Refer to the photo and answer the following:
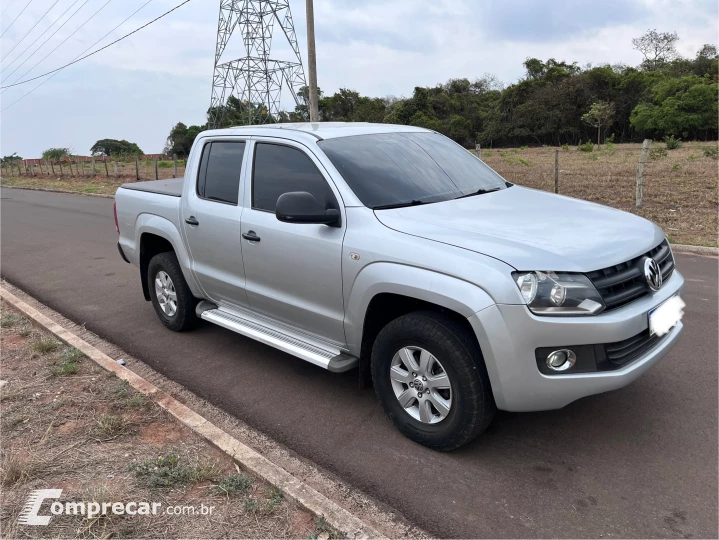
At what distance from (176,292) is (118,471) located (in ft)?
7.66

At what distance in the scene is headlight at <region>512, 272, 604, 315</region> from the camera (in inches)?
111

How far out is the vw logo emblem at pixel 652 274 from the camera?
3.17 m

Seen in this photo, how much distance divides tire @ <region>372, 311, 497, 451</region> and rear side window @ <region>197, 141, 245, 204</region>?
1853 mm

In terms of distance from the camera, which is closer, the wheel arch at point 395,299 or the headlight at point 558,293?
the headlight at point 558,293

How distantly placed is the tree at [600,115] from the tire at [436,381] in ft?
166

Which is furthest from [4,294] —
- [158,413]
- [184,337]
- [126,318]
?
[158,413]

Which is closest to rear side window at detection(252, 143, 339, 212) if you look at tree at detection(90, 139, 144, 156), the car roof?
the car roof

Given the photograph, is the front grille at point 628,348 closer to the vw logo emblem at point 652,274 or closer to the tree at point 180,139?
the vw logo emblem at point 652,274

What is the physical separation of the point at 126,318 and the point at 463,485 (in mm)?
4292

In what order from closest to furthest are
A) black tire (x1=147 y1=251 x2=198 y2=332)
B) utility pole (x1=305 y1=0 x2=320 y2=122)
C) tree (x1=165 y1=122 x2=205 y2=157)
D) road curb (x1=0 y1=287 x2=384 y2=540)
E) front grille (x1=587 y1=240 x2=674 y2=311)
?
road curb (x1=0 y1=287 x2=384 y2=540)
front grille (x1=587 y1=240 x2=674 y2=311)
black tire (x1=147 y1=251 x2=198 y2=332)
utility pole (x1=305 y1=0 x2=320 y2=122)
tree (x1=165 y1=122 x2=205 y2=157)

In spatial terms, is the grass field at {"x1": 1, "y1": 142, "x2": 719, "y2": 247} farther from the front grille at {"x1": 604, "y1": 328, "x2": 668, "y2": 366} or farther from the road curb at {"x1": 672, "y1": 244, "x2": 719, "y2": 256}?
the front grille at {"x1": 604, "y1": 328, "x2": 668, "y2": 366}

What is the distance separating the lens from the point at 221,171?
15.4ft

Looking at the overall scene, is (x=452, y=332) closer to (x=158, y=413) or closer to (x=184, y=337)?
(x=158, y=413)

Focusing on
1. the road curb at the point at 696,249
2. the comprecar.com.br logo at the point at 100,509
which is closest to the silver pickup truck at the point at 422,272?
the comprecar.com.br logo at the point at 100,509
